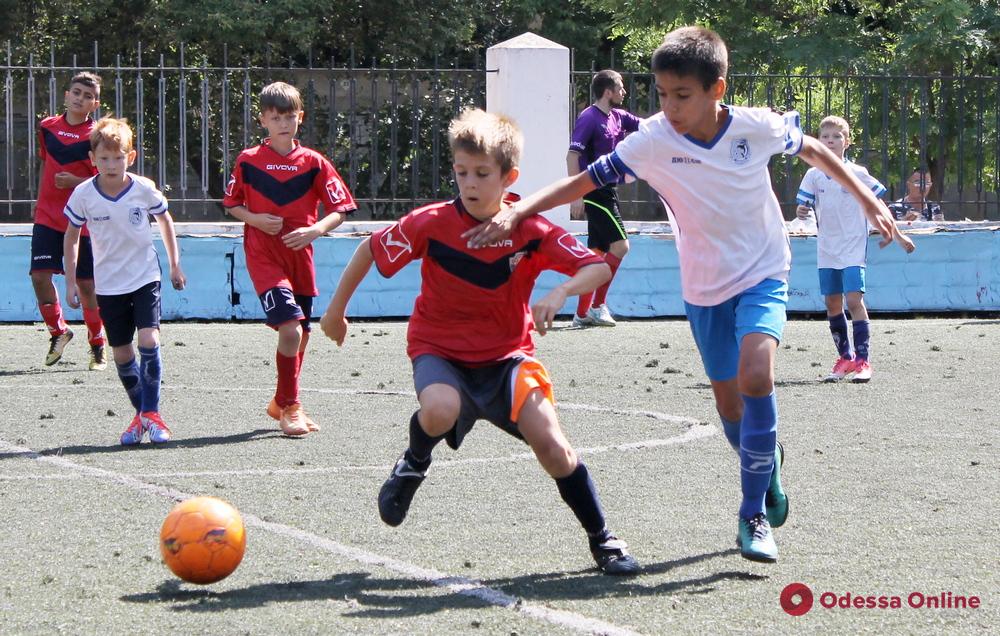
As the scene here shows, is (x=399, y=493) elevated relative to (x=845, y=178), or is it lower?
lower

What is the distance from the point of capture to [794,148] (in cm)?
541

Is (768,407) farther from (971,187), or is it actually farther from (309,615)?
(971,187)

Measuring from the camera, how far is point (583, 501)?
493cm

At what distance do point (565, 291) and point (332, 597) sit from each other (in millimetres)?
1241

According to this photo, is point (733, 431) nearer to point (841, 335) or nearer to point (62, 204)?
point (841, 335)

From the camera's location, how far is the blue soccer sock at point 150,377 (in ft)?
25.4

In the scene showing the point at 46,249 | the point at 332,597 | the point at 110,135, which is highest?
the point at 110,135

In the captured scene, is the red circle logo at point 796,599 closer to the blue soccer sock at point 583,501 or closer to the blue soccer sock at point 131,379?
the blue soccer sock at point 583,501

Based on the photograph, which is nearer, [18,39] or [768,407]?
[768,407]

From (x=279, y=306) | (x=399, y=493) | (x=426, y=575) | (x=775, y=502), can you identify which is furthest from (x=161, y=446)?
(x=775, y=502)

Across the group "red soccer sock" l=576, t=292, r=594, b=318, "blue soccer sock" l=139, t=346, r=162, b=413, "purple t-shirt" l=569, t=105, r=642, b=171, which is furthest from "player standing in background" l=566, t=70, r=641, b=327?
"blue soccer sock" l=139, t=346, r=162, b=413

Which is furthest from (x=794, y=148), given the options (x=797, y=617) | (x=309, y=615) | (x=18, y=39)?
(x=18, y=39)

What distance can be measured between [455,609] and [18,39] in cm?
2713

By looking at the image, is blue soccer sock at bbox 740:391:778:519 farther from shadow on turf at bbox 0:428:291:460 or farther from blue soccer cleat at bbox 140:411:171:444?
blue soccer cleat at bbox 140:411:171:444
